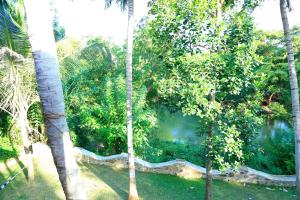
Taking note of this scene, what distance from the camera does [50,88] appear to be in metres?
2.24

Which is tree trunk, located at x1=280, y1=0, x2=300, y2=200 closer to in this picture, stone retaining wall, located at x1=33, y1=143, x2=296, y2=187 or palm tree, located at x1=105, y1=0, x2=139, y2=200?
stone retaining wall, located at x1=33, y1=143, x2=296, y2=187

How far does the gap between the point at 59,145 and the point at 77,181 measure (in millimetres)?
375

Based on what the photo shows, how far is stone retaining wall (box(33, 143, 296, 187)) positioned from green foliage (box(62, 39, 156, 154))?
2.89 ft

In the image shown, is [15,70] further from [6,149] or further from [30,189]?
[6,149]

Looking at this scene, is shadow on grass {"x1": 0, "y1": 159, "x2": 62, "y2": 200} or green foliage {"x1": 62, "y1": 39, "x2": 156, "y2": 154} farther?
green foliage {"x1": 62, "y1": 39, "x2": 156, "y2": 154}

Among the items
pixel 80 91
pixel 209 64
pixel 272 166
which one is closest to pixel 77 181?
pixel 209 64

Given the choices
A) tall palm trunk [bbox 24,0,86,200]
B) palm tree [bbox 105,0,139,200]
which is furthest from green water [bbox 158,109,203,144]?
tall palm trunk [bbox 24,0,86,200]

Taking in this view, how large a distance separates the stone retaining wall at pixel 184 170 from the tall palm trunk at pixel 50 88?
745cm

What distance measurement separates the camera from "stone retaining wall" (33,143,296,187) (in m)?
8.90

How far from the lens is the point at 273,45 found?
16.6 m

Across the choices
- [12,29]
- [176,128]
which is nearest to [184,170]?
[12,29]

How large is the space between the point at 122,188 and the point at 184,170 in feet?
8.01

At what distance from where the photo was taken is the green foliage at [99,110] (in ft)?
33.4

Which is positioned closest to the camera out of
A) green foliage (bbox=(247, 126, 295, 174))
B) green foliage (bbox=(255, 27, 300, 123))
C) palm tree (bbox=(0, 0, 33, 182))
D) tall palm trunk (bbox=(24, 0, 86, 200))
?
tall palm trunk (bbox=(24, 0, 86, 200))
